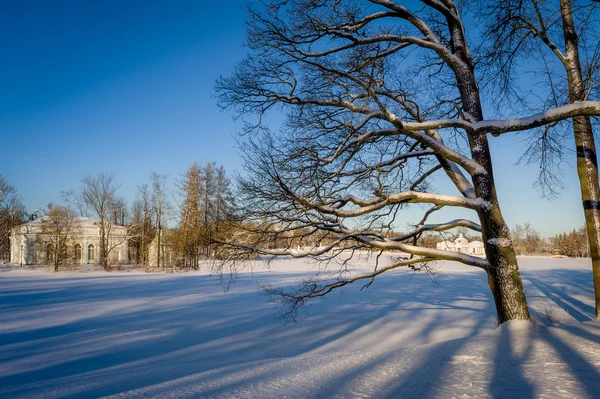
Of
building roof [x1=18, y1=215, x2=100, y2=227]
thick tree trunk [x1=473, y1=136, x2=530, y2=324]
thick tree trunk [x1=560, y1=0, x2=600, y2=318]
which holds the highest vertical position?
building roof [x1=18, y1=215, x2=100, y2=227]

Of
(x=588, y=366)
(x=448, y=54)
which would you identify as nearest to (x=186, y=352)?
(x=588, y=366)

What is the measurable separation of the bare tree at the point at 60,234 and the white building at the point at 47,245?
1.42 feet

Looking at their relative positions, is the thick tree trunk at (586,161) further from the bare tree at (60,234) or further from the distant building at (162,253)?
the bare tree at (60,234)

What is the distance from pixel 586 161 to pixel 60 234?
1859 inches

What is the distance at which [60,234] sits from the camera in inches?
1624

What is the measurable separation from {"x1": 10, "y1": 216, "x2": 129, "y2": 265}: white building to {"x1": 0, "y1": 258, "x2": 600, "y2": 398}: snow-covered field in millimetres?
28253

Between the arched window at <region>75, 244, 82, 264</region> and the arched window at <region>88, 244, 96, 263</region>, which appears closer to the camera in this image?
the arched window at <region>75, 244, 82, 264</region>

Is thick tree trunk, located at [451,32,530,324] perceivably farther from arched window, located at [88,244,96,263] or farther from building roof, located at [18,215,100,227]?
arched window, located at [88,244,96,263]

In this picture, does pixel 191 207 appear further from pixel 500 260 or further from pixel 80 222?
pixel 500 260

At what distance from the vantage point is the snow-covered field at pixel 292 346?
3.43m

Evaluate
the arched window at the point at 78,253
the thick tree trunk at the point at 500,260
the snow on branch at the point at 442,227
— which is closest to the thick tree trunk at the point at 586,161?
the snow on branch at the point at 442,227

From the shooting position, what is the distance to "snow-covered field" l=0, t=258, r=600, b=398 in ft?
11.2

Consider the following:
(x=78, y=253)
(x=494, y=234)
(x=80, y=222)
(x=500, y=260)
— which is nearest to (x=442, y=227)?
(x=494, y=234)

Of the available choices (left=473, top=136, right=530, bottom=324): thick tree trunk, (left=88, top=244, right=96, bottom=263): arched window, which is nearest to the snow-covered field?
(left=473, top=136, right=530, bottom=324): thick tree trunk
